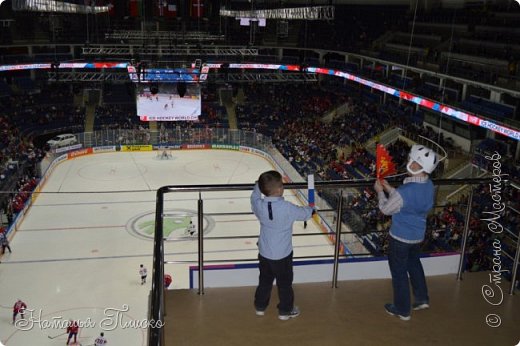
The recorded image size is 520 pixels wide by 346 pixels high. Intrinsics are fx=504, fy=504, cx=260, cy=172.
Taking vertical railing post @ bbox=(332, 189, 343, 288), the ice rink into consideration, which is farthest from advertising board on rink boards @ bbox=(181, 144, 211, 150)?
vertical railing post @ bbox=(332, 189, 343, 288)

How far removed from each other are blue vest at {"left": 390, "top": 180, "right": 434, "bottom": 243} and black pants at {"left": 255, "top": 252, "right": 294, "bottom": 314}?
2.46ft

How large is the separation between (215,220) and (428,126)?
37.9 ft

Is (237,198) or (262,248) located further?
(237,198)

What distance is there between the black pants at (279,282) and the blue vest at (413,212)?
2.46ft

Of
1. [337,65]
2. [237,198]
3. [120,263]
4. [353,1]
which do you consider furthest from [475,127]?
[353,1]

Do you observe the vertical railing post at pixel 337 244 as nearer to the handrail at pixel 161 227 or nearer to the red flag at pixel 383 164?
the handrail at pixel 161 227

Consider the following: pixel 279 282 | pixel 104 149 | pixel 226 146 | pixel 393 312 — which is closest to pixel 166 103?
pixel 226 146

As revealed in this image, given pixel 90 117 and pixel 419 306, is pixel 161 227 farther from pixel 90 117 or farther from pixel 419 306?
pixel 90 117

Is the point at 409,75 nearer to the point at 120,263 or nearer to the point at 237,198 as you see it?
the point at 237,198

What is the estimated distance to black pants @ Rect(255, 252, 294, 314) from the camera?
10.8ft

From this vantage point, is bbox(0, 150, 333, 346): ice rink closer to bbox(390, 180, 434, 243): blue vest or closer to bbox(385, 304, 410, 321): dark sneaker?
bbox(385, 304, 410, 321): dark sneaker

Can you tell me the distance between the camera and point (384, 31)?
3359 cm

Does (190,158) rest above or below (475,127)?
below

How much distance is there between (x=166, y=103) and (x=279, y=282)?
23.4 m
